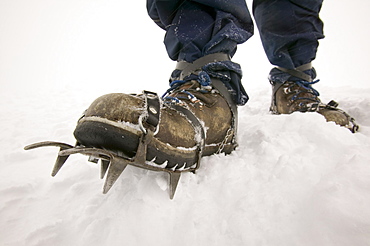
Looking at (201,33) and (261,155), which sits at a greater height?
(201,33)

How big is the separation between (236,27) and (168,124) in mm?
572

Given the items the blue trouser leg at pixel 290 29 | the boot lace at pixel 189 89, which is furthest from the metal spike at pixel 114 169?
the blue trouser leg at pixel 290 29

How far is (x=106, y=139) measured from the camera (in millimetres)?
460

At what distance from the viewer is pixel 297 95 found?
3.61 ft

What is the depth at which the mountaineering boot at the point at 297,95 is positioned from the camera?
1.00m

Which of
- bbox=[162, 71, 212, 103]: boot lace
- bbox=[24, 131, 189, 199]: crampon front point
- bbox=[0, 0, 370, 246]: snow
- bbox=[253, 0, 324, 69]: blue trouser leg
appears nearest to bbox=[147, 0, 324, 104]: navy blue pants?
bbox=[253, 0, 324, 69]: blue trouser leg

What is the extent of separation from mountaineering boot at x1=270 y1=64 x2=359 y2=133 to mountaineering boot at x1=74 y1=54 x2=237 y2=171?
46 cm

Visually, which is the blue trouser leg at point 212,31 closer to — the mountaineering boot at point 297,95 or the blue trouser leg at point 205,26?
the blue trouser leg at point 205,26

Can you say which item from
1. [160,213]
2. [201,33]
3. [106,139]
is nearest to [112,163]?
[106,139]

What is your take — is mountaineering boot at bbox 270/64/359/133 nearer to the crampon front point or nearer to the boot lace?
the boot lace

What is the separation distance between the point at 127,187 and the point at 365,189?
595mm

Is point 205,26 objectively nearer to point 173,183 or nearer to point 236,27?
point 236,27

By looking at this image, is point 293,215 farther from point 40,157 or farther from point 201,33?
point 40,157

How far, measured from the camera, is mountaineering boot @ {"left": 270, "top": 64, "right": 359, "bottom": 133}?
3.27ft
